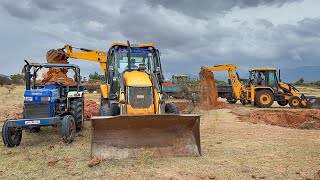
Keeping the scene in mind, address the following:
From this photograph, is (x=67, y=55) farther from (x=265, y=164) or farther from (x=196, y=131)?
(x=265, y=164)

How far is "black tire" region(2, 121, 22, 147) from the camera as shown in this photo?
900cm

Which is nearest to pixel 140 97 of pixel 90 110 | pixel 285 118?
pixel 90 110

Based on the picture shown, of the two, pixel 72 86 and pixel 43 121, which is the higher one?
pixel 72 86

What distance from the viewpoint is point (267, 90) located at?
22688mm

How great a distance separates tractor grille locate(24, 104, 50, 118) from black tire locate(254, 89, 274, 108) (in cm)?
1527

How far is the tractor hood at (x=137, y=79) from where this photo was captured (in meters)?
9.05

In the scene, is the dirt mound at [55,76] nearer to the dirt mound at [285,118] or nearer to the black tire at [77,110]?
the black tire at [77,110]

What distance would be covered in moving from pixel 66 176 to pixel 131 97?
2.92 metres

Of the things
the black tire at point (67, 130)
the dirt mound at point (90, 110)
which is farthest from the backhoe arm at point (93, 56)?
the black tire at point (67, 130)

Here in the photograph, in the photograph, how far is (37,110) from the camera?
1001 centimetres

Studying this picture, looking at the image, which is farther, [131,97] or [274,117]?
[274,117]

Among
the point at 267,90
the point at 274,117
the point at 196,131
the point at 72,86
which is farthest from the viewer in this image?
the point at 267,90

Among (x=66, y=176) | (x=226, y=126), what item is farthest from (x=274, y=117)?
(x=66, y=176)

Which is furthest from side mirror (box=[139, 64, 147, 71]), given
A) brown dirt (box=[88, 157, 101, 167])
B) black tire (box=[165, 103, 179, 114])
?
brown dirt (box=[88, 157, 101, 167])
